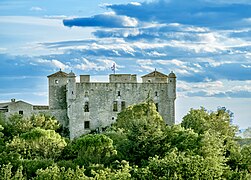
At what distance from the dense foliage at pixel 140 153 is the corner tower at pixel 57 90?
9.03 metres

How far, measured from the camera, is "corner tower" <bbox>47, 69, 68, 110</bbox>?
248 ft

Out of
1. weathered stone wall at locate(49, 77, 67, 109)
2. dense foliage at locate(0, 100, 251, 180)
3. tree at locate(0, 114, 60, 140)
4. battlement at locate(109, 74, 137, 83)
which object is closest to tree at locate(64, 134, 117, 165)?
dense foliage at locate(0, 100, 251, 180)

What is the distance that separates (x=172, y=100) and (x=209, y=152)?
23947mm

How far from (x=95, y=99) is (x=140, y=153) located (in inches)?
864

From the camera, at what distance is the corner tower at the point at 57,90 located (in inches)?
2980

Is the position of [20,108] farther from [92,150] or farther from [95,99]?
[92,150]

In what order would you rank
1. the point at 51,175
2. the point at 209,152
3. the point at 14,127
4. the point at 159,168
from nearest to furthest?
the point at 159,168
the point at 51,175
the point at 209,152
the point at 14,127

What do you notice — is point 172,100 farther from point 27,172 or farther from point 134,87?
point 27,172

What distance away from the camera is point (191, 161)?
43.3 m

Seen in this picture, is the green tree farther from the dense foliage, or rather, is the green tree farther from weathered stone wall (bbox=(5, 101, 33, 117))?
weathered stone wall (bbox=(5, 101, 33, 117))

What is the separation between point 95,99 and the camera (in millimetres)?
75188

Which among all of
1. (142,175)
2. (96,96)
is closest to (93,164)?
(142,175)

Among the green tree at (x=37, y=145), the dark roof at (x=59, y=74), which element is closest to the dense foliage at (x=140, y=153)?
the green tree at (x=37, y=145)

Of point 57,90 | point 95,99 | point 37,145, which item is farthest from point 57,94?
point 37,145
